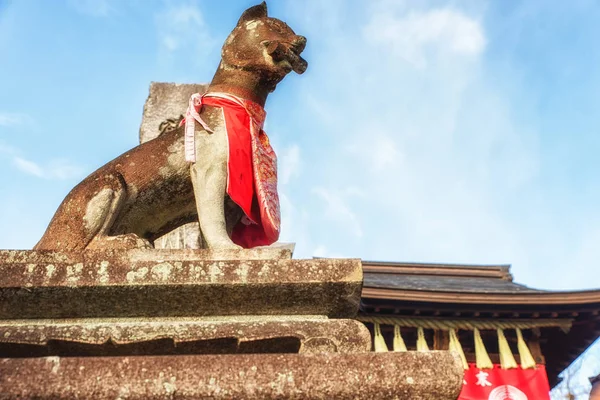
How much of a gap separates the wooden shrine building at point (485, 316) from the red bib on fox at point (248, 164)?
6.29 m

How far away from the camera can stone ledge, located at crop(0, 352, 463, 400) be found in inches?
70.9

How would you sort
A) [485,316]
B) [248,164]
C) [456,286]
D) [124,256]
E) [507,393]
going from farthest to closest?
[456,286] → [485,316] → [507,393] → [248,164] → [124,256]

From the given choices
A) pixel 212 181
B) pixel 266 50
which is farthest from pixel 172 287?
pixel 266 50

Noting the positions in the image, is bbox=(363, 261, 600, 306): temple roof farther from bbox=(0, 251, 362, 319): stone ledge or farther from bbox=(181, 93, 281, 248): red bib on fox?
bbox=(0, 251, 362, 319): stone ledge

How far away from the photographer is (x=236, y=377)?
1841 millimetres

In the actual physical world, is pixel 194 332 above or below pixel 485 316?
below

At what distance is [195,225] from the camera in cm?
409

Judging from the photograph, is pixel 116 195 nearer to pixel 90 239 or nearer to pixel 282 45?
pixel 90 239

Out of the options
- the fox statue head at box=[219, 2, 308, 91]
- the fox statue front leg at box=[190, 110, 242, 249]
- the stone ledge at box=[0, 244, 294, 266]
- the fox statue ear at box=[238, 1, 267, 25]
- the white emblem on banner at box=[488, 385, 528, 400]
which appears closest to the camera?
the stone ledge at box=[0, 244, 294, 266]

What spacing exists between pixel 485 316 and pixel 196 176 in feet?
25.4

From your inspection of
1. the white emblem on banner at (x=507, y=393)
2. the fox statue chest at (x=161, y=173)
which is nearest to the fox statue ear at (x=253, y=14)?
the fox statue chest at (x=161, y=173)

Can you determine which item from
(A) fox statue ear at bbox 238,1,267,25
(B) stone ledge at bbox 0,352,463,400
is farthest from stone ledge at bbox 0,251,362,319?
(A) fox statue ear at bbox 238,1,267,25

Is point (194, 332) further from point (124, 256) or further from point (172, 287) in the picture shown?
point (124, 256)

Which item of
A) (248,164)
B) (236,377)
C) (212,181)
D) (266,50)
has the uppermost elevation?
(266,50)
